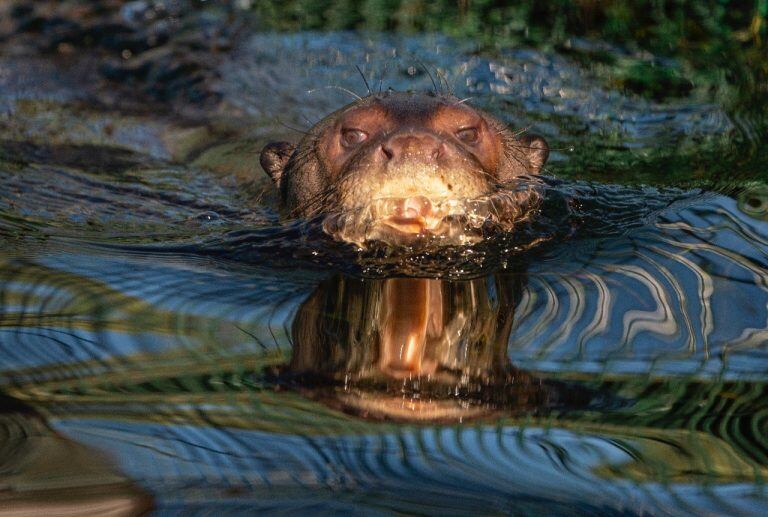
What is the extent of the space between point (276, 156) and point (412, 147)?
148cm

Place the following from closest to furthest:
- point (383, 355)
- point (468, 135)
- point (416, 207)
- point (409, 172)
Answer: point (383, 355) → point (409, 172) → point (416, 207) → point (468, 135)

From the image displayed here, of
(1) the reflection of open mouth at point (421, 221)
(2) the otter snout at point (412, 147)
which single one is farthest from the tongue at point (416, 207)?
(2) the otter snout at point (412, 147)

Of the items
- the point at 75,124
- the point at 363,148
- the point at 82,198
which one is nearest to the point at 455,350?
the point at 363,148

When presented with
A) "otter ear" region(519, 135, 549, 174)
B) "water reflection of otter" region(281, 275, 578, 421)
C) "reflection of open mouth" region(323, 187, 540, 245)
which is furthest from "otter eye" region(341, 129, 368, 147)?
"otter ear" region(519, 135, 549, 174)

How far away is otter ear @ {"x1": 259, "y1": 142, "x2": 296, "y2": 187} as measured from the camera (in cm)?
529

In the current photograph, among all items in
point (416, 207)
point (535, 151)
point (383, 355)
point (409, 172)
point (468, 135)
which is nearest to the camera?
point (383, 355)

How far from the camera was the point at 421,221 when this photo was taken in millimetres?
4086

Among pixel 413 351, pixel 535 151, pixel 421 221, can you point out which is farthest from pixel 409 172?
pixel 535 151

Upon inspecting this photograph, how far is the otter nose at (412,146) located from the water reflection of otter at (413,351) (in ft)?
1.40

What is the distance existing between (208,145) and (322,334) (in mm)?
3911

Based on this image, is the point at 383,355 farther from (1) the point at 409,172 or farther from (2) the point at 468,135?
(2) the point at 468,135

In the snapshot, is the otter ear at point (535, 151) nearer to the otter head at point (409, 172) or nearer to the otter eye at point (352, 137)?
the otter head at point (409, 172)

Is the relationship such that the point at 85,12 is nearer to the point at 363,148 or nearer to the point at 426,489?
the point at 363,148

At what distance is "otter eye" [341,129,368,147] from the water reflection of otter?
726 millimetres
